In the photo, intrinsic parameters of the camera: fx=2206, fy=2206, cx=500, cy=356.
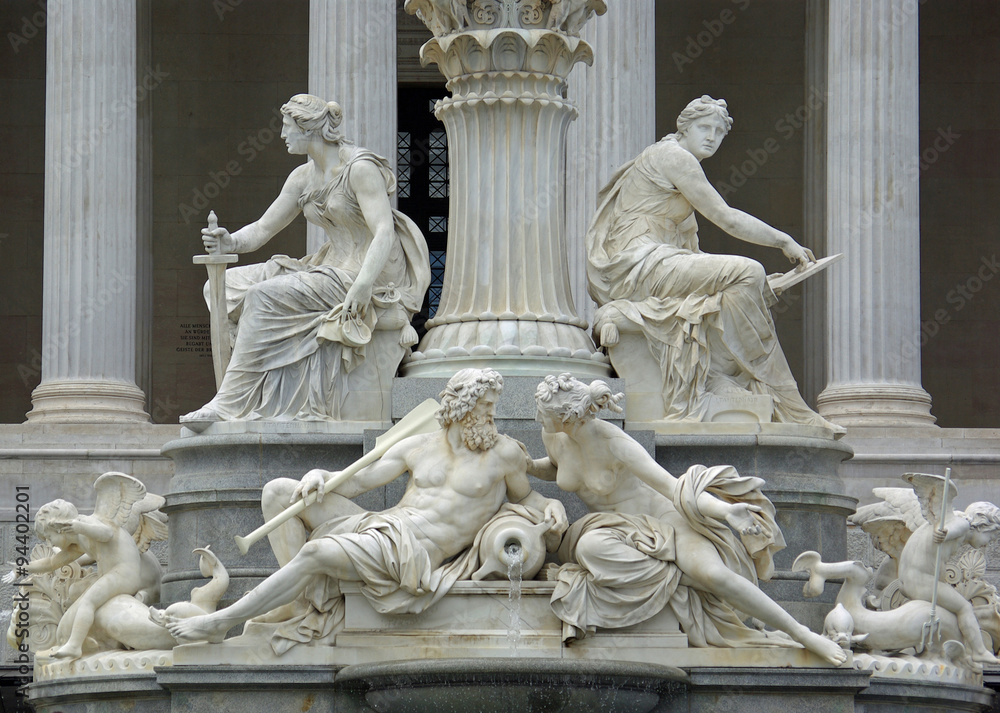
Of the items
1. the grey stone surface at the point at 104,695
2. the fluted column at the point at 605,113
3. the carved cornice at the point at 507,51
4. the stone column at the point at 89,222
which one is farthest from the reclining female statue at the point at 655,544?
the stone column at the point at 89,222

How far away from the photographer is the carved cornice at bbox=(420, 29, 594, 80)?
2025cm

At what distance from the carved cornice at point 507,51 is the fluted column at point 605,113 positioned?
42.6 feet

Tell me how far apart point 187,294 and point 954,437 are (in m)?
17.4

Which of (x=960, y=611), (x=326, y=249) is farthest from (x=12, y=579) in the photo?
(x=960, y=611)

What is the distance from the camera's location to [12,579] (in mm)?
23047

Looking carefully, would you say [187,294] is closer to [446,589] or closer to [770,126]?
[770,126]

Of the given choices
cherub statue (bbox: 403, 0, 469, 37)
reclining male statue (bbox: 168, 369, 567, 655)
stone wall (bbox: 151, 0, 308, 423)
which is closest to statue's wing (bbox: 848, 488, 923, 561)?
reclining male statue (bbox: 168, 369, 567, 655)

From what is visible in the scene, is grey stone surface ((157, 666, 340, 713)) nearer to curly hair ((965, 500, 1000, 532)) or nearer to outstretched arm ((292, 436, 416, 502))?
outstretched arm ((292, 436, 416, 502))

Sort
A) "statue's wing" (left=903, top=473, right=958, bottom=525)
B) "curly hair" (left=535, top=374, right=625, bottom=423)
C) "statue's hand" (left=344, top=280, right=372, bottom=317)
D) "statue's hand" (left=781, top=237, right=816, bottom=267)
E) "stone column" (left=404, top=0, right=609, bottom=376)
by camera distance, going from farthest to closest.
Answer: "statue's hand" (left=781, top=237, right=816, bottom=267)
"stone column" (left=404, top=0, right=609, bottom=376)
"statue's wing" (left=903, top=473, right=958, bottom=525)
"statue's hand" (left=344, top=280, right=372, bottom=317)
"curly hair" (left=535, top=374, right=625, bottom=423)

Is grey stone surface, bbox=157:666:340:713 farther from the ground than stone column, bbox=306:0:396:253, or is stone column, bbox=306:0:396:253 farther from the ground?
stone column, bbox=306:0:396:253

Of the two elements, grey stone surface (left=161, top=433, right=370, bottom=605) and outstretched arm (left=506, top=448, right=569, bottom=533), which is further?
grey stone surface (left=161, top=433, right=370, bottom=605)

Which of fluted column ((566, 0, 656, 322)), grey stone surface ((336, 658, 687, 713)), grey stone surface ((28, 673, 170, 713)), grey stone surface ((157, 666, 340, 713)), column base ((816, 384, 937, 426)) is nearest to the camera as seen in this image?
grey stone surface ((336, 658, 687, 713))

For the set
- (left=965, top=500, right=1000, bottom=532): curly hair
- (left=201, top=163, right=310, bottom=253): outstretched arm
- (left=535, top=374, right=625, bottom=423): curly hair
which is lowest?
(left=965, top=500, right=1000, bottom=532): curly hair

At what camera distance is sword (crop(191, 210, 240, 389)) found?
67.8 feet
